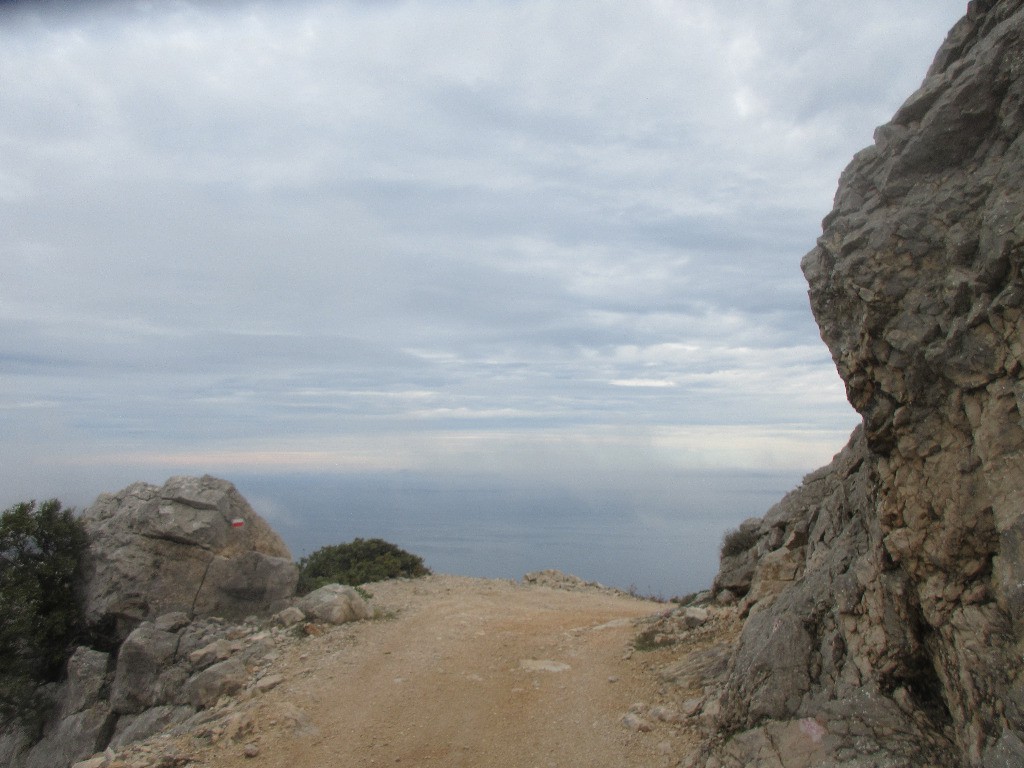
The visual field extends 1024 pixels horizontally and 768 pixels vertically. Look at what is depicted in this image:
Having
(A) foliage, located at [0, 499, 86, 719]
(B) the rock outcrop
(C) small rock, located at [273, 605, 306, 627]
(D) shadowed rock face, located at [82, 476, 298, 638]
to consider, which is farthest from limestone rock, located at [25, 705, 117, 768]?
(C) small rock, located at [273, 605, 306, 627]

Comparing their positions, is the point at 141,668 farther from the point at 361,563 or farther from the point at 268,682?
the point at 361,563

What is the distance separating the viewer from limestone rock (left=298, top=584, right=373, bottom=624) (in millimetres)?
15891

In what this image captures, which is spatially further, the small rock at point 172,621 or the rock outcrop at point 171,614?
the small rock at point 172,621

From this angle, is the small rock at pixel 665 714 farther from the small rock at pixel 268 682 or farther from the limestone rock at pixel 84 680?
the limestone rock at pixel 84 680

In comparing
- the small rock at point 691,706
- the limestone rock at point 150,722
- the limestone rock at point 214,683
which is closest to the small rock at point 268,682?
the limestone rock at point 214,683

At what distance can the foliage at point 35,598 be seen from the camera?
1568 cm

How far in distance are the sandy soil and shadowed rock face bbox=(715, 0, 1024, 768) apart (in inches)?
106

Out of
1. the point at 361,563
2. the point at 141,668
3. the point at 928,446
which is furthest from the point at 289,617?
the point at 928,446

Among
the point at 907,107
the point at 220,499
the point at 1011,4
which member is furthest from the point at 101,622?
the point at 1011,4

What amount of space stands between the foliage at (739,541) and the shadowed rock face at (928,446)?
309 inches

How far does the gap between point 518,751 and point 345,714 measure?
3155 mm

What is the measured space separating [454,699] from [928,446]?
8.66 metres

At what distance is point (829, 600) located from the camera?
845 cm

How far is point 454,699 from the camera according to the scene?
12031 millimetres
